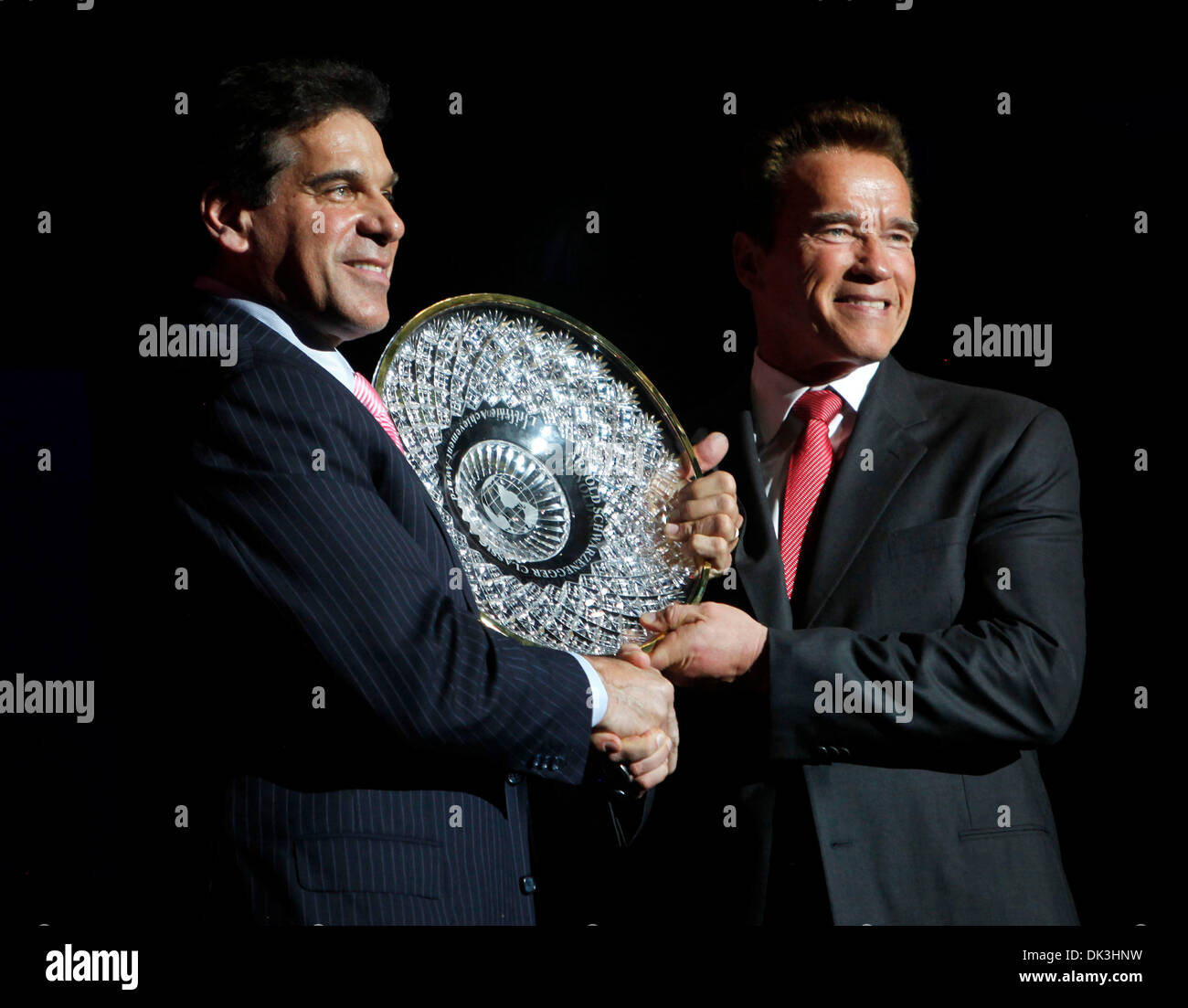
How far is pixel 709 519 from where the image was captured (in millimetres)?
2543

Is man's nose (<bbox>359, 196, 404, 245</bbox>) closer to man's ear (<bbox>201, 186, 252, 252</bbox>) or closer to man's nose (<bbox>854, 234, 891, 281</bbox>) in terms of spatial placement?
man's ear (<bbox>201, 186, 252, 252</bbox>)

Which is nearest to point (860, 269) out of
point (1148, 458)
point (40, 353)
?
point (1148, 458)

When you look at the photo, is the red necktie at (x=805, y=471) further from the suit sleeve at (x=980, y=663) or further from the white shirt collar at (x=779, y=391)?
the suit sleeve at (x=980, y=663)

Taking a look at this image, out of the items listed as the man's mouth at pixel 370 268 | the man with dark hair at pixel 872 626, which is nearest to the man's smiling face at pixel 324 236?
the man's mouth at pixel 370 268

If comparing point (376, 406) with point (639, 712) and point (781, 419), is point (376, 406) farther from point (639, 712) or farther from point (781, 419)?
point (781, 419)

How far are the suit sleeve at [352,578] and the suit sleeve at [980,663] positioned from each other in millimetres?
552

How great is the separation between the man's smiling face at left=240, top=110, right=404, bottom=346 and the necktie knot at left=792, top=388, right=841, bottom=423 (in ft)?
3.03

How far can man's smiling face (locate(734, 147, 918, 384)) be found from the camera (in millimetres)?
2705

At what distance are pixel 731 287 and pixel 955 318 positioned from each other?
0.48m

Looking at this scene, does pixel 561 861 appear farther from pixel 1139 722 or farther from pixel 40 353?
pixel 40 353

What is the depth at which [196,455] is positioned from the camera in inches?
78.6

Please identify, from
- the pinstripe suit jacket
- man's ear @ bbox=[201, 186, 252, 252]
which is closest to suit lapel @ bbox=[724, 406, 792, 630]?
the pinstripe suit jacket

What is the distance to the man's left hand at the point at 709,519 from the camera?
2.53m

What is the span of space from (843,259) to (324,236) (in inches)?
41.5
